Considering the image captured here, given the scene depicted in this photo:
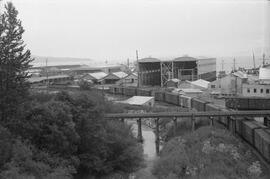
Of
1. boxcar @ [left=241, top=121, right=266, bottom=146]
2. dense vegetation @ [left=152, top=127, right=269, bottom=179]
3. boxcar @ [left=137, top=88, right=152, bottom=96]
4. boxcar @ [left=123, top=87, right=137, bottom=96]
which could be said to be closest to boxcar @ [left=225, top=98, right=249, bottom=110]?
boxcar @ [left=241, top=121, right=266, bottom=146]

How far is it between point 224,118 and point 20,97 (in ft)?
50.9

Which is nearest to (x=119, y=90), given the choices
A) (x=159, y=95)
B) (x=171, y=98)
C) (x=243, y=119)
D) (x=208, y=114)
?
(x=159, y=95)

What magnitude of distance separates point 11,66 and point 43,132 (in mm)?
3389

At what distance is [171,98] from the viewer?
3903 centimetres

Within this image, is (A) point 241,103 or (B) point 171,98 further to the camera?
(B) point 171,98

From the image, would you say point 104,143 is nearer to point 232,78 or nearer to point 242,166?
point 242,166

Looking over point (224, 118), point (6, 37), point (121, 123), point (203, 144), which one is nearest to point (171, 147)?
point (203, 144)

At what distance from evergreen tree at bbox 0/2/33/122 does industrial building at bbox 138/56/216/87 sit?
114 feet

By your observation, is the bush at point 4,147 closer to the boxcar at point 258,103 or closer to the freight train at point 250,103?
the freight train at point 250,103

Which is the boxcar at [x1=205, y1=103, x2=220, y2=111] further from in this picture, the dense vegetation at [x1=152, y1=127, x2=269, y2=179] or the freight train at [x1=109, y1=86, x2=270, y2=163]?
the dense vegetation at [x1=152, y1=127, x2=269, y2=179]

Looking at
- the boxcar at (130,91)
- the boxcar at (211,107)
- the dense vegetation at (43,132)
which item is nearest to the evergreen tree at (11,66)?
the dense vegetation at (43,132)

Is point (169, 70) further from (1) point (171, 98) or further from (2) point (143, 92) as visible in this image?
(1) point (171, 98)

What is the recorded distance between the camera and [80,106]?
17.1 meters

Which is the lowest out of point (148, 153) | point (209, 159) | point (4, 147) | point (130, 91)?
point (148, 153)
